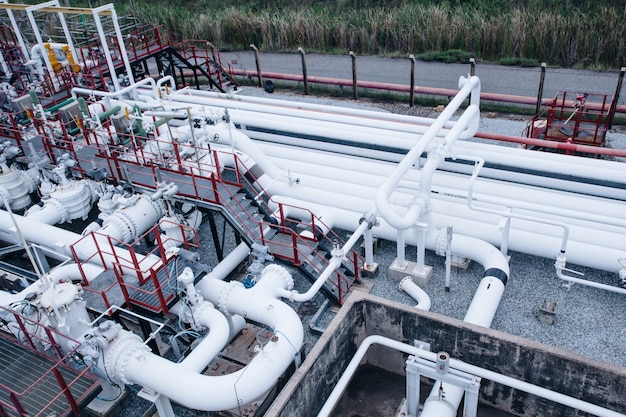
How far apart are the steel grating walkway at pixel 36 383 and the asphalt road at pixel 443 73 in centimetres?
1951

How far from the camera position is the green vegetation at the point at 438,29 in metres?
26.0

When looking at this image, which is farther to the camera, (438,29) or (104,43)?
(438,29)

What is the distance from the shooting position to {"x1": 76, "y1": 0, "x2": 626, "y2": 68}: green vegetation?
1024 inches

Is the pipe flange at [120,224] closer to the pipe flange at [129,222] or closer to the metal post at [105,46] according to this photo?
the pipe flange at [129,222]

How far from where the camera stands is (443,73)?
87.2 ft

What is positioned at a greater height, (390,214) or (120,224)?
(390,214)

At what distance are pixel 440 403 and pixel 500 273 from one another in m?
4.12

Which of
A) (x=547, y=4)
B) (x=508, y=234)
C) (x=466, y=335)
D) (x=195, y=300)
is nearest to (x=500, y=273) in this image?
(x=508, y=234)

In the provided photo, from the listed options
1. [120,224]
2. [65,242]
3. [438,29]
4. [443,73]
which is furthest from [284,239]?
[438,29]

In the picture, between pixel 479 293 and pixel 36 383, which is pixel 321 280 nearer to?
pixel 479 293

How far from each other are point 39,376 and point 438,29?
24766mm

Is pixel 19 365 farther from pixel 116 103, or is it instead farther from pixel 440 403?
pixel 116 103

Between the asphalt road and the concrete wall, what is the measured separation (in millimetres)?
15986

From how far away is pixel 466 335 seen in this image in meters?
10.7
